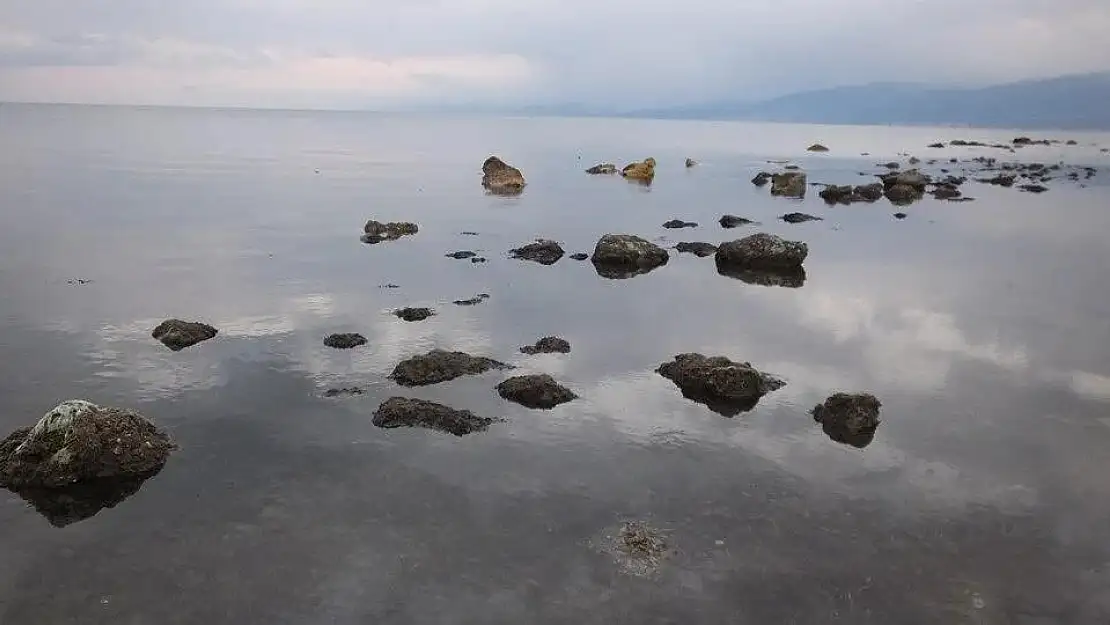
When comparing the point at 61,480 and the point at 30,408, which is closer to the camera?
the point at 61,480

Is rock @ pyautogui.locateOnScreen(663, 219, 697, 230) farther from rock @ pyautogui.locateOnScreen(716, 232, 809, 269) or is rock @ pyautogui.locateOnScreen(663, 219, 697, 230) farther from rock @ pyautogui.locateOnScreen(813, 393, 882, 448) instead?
rock @ pyautogui.locateOnScreen(813, 393, 882, 448)

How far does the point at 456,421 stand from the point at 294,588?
6.67m

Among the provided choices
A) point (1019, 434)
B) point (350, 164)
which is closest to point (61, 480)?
point (1019, 434)

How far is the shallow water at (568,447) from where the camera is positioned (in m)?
12.4

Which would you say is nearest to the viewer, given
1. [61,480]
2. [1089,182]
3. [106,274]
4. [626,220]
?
[61,480]

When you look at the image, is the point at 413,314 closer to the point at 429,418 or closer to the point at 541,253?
the point at 429,418

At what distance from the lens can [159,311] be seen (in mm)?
28938

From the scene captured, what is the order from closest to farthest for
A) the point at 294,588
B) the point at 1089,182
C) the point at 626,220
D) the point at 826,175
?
1. the point at 294,588
2. the point at 626,220
3. the point at 1089,182
4. the point at 826,175

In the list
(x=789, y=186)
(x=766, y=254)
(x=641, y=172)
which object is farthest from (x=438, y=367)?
(x=641, y=172)

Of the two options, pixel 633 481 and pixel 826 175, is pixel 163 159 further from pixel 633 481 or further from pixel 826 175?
pixel 633 481

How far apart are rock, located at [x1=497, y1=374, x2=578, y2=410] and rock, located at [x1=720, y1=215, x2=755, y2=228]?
124 feet

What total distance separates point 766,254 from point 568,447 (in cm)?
2535

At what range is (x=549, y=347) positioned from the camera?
24656 mm

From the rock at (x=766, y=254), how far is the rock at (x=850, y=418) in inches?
816
